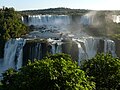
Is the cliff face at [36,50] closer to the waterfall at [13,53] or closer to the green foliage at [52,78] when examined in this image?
the waterfall at [13,53]

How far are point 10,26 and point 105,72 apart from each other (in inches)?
1832

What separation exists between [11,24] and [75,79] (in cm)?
5199

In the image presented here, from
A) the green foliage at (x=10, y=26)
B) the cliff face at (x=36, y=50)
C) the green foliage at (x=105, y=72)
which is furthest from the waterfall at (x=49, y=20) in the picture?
the green foliage at (x=105, y=72)

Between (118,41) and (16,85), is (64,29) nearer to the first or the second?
(118,41)

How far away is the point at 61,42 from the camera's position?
61406 millimetres

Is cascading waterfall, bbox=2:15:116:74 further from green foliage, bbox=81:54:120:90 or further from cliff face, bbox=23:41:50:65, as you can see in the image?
green foliage, bbox=81:54:120:90

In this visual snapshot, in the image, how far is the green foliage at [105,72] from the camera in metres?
30.3

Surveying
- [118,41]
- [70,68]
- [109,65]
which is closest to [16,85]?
[70,68]

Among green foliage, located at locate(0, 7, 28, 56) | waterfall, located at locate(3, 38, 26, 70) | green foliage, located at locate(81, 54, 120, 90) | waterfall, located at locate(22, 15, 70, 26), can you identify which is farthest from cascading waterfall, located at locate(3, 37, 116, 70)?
green foliage, located at locate(81, 54, 120, 90)

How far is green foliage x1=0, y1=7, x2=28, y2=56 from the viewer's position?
7124 centimetres

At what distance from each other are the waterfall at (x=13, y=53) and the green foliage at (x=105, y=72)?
32.3 meters

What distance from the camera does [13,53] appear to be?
214ft

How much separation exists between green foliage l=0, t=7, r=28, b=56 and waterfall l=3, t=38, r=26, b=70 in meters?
2.48

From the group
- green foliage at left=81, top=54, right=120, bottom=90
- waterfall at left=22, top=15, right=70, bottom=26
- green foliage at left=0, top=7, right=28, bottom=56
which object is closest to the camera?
green foliage at left=81, top=54, right=120, bottom=90
